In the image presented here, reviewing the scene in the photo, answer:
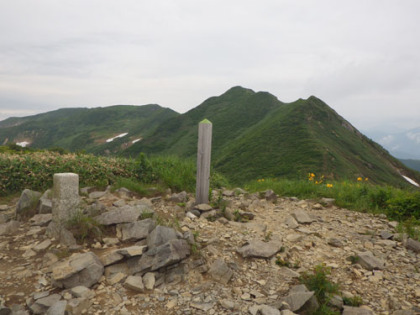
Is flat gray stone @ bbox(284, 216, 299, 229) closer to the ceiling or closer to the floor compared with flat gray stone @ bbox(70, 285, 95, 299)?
closer to the ceiling

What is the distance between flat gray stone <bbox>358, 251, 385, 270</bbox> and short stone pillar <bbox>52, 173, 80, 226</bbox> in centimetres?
508

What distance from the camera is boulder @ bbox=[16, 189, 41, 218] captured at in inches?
232

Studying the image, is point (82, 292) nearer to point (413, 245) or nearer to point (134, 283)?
point (134, 283)

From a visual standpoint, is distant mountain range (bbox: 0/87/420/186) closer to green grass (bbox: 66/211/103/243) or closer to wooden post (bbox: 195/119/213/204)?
wooden post (bbox: 195/119/213/204)

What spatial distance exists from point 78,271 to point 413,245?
5.67 metres

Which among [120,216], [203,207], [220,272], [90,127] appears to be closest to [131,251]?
[120,216]

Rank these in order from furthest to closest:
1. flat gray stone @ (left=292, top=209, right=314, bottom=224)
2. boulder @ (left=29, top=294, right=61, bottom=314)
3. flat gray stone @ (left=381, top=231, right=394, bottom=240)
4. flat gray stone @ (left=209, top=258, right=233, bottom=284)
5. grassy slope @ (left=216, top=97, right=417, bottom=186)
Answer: grassy slope @ (left=216, top=97, right=417, bottom=186) < flat gray stone @ (left=292, top=209, right=314, bottom=224) < flat gray stone @ (left=381, top=231, right=394, bottom=240) < flat gray stone @ (left=209, top=258, right=233, bottom=284) < boulder @ (left=29, top=294, right=61, bottom=314)

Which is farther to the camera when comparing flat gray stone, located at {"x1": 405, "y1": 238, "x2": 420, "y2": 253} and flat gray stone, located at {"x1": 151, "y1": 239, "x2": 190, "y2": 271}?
flat gray stone, located at {"x1": 405, "y1": 238, "x2": 420, "y2": 253}

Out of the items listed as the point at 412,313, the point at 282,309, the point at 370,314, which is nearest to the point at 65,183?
the point at 282,309

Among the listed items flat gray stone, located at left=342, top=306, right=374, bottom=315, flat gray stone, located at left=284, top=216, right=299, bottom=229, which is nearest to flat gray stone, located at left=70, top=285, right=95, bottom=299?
flat gray stone, located at left=342, top=306, right=374, bottom=315

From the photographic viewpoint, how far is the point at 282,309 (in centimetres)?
348

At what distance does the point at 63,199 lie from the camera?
4.97m

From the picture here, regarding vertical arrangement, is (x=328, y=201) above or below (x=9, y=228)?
above

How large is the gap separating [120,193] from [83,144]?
109 metres
